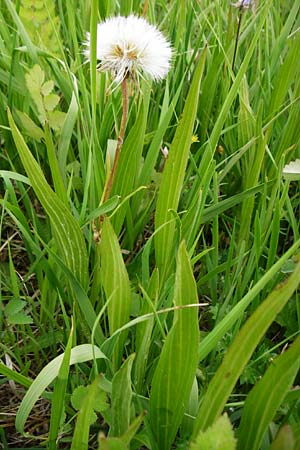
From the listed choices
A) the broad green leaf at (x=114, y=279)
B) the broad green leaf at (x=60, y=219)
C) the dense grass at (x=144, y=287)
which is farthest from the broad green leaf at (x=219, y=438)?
the broad green leaf at (x=60, y=219)

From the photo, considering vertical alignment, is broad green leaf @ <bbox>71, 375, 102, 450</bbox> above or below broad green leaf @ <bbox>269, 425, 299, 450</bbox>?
below

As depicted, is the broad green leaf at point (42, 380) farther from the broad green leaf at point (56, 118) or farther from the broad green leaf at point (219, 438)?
the broad green leaf at point (56, 118)

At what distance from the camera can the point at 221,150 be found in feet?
4.32

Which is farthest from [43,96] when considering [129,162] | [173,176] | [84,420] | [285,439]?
[285,439]

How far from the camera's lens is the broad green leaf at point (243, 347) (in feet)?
2.06

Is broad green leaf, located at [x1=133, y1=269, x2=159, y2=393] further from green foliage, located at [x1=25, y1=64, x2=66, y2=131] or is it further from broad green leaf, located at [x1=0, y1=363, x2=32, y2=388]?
green foliage, located at [x1=25, y1=64, x2=66, y2=131]

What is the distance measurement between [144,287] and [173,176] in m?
0.18

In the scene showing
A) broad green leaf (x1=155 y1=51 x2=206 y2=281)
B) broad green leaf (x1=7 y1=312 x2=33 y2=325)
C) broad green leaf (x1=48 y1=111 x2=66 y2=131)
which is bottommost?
broad green leaf (x1=7 y1=312 x2=33 y2=325)

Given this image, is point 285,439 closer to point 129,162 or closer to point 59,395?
point 59,395

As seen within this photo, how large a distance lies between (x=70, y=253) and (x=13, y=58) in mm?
472

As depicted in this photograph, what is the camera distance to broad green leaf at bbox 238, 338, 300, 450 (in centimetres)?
66

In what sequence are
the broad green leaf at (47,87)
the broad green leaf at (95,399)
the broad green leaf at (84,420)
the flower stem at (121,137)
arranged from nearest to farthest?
the broad green leaf at (84,420) → the broad green leaf at (95,399) → the flower stem at (121,137) → the broad green leaf at (47,87)

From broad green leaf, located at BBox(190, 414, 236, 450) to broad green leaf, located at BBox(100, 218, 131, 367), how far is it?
0.25 m

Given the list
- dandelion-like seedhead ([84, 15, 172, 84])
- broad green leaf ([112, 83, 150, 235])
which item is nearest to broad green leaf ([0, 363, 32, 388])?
broad green leaf ([112, 83, 150, 235])
